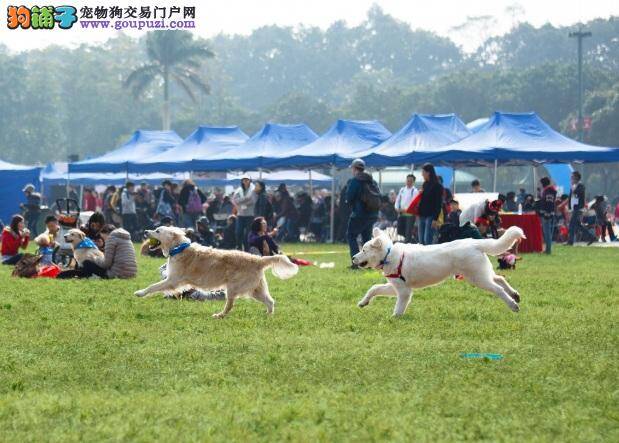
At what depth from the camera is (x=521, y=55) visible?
378ft

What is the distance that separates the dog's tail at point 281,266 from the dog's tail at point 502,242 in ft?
6.49

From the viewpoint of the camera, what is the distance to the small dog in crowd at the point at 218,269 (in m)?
12.0

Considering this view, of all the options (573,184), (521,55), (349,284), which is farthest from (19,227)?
(521,55)

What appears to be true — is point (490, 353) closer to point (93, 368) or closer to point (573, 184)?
point (93, 368)

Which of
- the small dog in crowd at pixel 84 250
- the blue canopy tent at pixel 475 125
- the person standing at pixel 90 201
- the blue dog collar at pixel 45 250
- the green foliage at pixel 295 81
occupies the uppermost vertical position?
the green foliage at pixel 295 81

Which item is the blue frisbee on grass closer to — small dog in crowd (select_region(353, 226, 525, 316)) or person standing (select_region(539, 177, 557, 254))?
small dog in crowd (select_region(353, 226, 525, 316))

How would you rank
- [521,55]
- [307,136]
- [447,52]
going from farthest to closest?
[447,52], [521,55], [307,136]

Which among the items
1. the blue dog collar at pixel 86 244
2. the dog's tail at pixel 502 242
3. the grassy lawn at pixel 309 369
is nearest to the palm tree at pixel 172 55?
the blue dog collar at pixel 86 244

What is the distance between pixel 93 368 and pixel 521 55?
362 feet

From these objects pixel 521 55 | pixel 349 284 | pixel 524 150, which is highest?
pixel 521 55

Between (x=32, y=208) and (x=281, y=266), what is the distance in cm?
2316

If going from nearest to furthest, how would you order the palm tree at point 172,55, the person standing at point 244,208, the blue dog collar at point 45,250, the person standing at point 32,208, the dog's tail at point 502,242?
the dog's tail at point 502,242, the blue dog collar at point 45,250, the person standing at point 244,208, the person standing at point 32,208, the palm tree at point 172,55

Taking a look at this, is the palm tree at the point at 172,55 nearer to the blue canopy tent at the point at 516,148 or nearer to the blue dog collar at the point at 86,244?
the blue canopy tent at the point at 516,148

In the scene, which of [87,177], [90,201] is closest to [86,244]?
[90,201]
